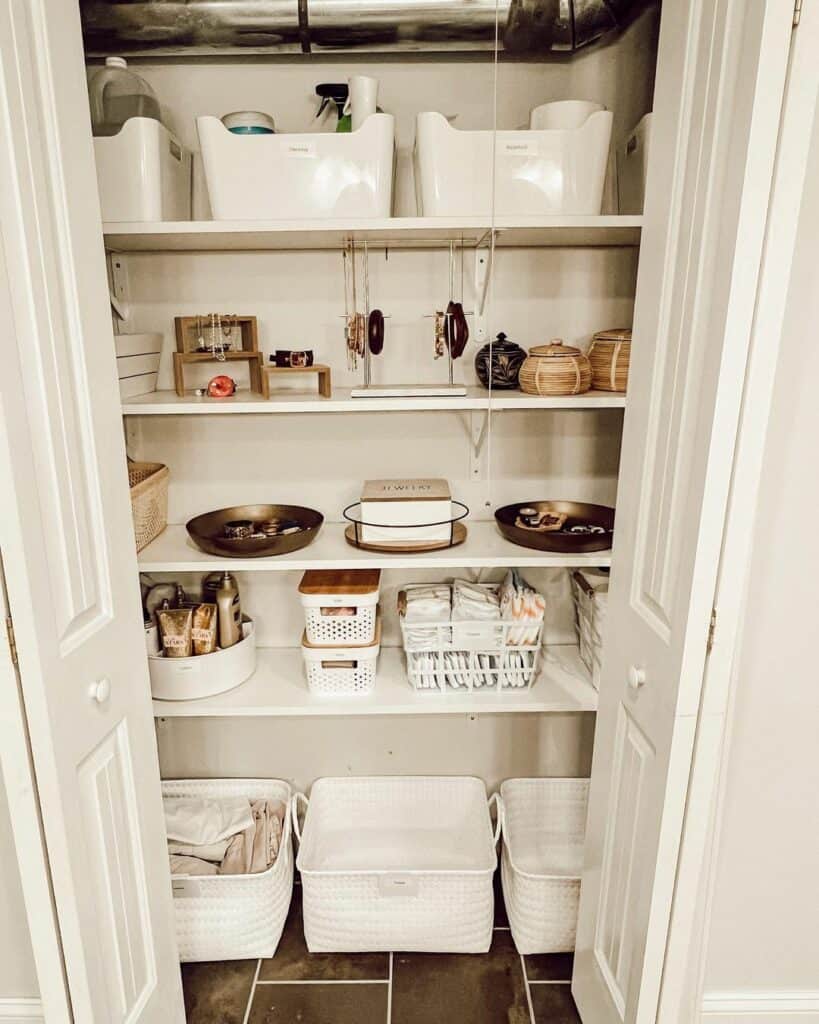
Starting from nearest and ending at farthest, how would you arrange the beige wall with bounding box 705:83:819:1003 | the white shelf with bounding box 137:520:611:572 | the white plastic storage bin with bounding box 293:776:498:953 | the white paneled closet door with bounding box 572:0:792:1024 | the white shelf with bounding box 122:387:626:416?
1. the white paneled closet door with bounding box 572:0:792:1024
2. the beige wall with bounding box 705:83:819:1003
3. the white shelf with bounding box 122:387:626:416
4. the white shelf with bounding box 137:520:611:572
5. the white plastic storage bin with bounding box 293:776:498:953

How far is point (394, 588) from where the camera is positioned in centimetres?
204

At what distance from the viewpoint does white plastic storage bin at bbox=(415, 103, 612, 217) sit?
1.45 metres

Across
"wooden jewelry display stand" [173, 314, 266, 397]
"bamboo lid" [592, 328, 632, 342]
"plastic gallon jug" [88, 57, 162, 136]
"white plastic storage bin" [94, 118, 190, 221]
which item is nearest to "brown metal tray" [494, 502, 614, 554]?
"bamboo lid" [592, 328, 632, 342]

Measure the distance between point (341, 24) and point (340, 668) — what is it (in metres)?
1.48

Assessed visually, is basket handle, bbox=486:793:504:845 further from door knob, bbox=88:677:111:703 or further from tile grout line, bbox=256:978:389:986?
door knob, bbox=88:677:111:703

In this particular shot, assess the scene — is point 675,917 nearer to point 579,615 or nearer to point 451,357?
point 579,615

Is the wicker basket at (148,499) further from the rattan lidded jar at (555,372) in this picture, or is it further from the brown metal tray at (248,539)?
the rattan lidded jar at (555,372)

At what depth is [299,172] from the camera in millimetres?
1464

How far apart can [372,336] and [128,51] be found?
0.82 m

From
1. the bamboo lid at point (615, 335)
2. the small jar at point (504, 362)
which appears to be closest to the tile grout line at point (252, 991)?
the small jar at point (504, 362)

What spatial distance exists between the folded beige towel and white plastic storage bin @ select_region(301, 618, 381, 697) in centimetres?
53

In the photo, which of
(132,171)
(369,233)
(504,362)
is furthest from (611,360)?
(132,171)

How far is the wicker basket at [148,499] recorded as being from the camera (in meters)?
1.68

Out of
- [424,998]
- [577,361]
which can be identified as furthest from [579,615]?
[424,998]
